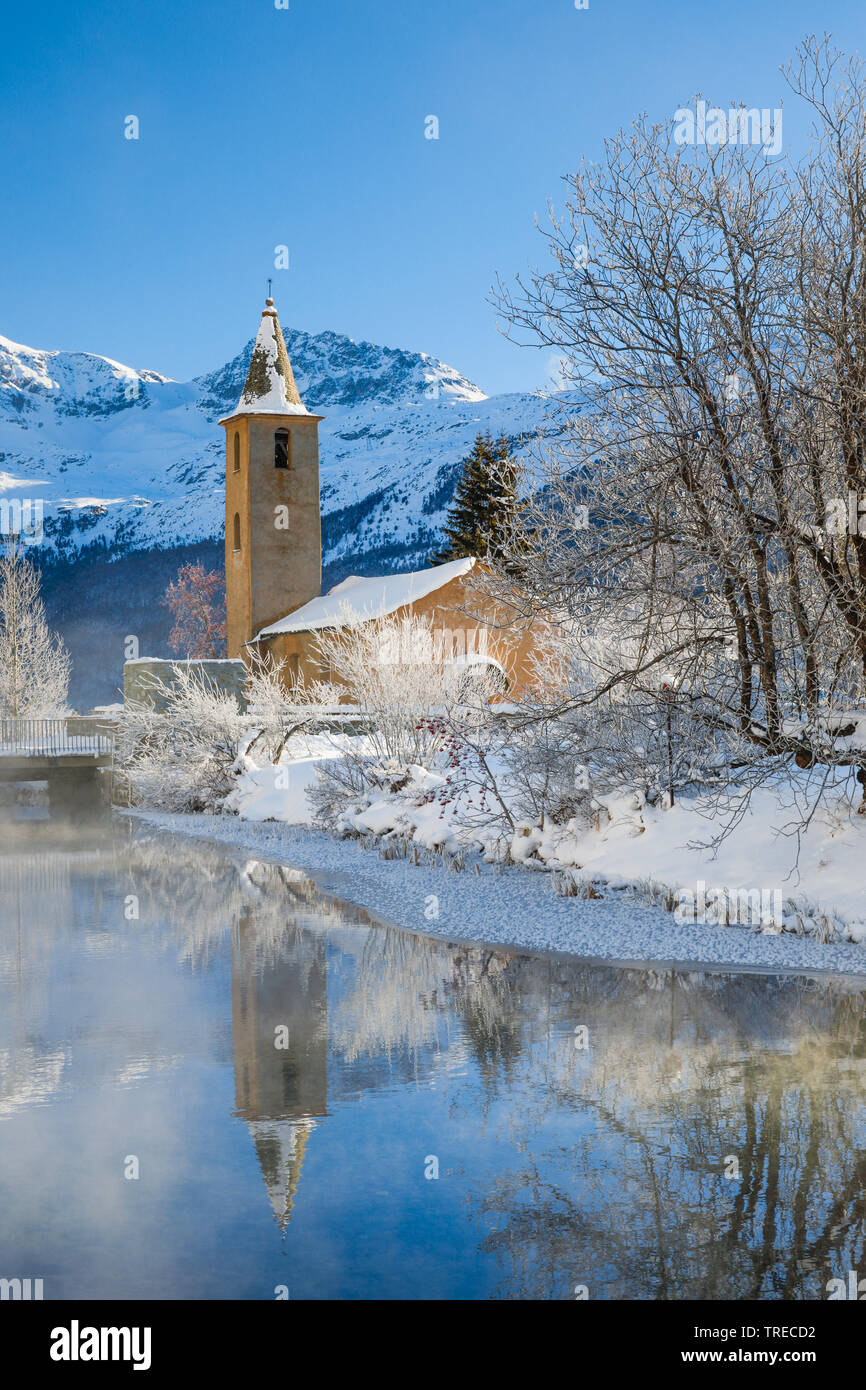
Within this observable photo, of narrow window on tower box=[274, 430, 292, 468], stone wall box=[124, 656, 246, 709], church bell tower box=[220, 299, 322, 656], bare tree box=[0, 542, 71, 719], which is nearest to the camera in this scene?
stone wall box=[124, 656, 246, 709]

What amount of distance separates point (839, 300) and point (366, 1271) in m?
9.92

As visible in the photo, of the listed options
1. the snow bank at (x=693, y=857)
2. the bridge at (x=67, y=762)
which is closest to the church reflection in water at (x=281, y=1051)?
the snow bank at (x=693, y=857)

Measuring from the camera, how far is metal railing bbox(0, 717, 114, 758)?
3725 cm

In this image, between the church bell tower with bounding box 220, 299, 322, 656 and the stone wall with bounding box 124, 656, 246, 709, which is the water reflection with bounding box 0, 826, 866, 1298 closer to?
the stone wall with bounding box 124, 656, 246, 709

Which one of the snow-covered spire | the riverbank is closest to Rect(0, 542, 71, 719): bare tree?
the snow-covered spire

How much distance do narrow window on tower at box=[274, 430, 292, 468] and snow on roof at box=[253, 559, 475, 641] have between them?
532 centimetres

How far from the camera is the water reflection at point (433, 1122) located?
5098 millimetres

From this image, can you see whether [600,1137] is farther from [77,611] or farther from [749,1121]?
[77,611]

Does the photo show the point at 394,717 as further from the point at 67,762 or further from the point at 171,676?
the point at 67,762

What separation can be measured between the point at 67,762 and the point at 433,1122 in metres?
31.1

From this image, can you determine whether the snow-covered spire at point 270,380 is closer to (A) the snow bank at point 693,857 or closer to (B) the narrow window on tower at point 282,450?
(B) the narrow window on tower at point 282,450

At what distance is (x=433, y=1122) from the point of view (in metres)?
6.71

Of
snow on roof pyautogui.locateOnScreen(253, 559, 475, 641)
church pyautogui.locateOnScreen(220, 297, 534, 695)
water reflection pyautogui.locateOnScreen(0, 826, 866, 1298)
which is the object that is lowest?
water reflection pyautogui.locateOnScreen(0, 826, 866, 1298)

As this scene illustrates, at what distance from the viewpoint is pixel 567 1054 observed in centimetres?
803
